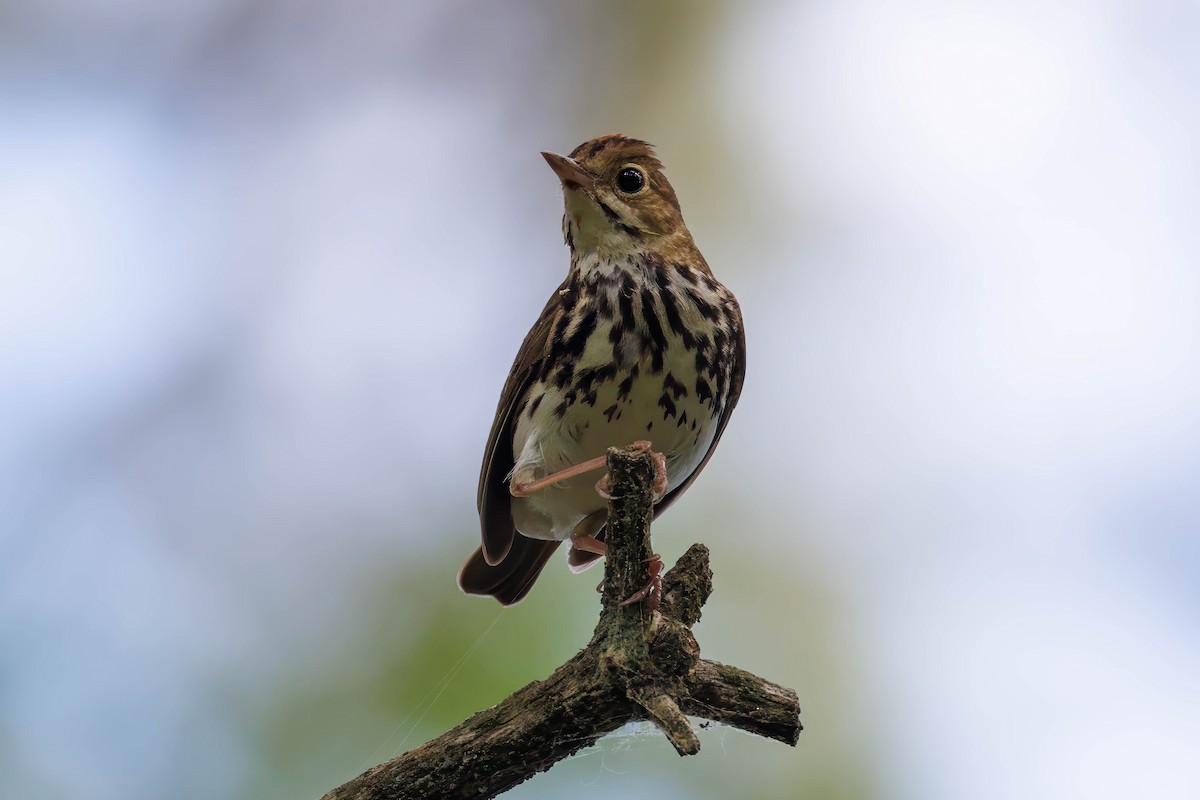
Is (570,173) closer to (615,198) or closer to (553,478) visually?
(615,198)

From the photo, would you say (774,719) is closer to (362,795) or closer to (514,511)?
(362,795)

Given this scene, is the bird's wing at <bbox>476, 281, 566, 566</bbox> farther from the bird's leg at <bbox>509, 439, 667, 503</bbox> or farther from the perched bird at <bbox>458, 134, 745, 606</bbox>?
the bird's leg at <bbox>509, 439, 667, 503</bbox>

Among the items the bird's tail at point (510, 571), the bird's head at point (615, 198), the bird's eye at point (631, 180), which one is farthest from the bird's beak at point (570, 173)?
the bird's tail at point (510, 571)

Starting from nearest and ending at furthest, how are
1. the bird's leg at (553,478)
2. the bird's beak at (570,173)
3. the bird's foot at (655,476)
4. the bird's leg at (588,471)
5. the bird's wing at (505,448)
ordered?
the bird's foot at (655,476)
the bird's leg at (588,471)
the bird's leg at (553,478)
the bird's wing at (505,448)
the bird's beak at (570,173)

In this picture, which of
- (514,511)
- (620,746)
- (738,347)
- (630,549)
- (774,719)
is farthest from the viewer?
(514,511)

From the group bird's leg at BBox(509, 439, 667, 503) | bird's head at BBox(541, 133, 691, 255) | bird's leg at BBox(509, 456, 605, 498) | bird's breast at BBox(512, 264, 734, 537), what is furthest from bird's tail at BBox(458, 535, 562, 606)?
bird's head at BBox(541, 133, 691, 255)

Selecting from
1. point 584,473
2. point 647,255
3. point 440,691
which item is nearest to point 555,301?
point 647,255

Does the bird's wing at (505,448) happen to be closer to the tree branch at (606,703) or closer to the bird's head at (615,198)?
the bird's head at (615,198)
